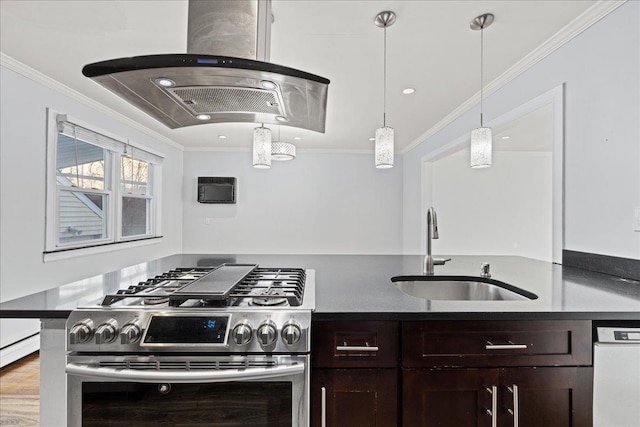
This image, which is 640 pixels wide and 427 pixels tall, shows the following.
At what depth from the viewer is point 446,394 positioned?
1089 mm

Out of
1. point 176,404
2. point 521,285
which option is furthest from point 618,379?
point 176,404

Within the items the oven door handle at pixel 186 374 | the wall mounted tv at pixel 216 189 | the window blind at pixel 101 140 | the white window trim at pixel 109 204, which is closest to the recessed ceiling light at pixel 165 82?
the oven door handle at pixel 186 374

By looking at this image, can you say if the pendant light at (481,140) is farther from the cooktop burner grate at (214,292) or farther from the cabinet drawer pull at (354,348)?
the cabinet drawer pull at (354,348)

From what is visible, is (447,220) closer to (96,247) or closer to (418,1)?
(418,1)

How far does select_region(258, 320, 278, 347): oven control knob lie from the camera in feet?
3.35

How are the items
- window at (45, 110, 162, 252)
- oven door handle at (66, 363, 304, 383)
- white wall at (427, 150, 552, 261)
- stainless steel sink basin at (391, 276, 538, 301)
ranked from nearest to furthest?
oven door handle at (66, 363, 304, 383) < stainless steel sink basin at (391, 276, 538, 301) < window at (45, 110, 162, 252) < white wall at (427, 150, 552, 261)

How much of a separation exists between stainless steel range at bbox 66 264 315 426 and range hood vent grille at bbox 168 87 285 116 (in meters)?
0.73

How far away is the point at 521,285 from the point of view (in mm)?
1488

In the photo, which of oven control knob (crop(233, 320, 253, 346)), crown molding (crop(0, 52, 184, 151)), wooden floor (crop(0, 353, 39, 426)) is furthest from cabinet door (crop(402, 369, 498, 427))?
crown molding (crop(0, 52, 184, 151))

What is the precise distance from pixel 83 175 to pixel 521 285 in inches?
164

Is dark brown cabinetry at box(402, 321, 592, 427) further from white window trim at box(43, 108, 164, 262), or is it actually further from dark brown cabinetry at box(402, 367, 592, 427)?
white window trim at box(43, 108, 164, 262)

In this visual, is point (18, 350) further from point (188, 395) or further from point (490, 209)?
point (490, 209)

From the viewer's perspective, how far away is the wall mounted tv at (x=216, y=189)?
595cm

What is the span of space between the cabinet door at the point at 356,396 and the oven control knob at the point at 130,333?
560mm
